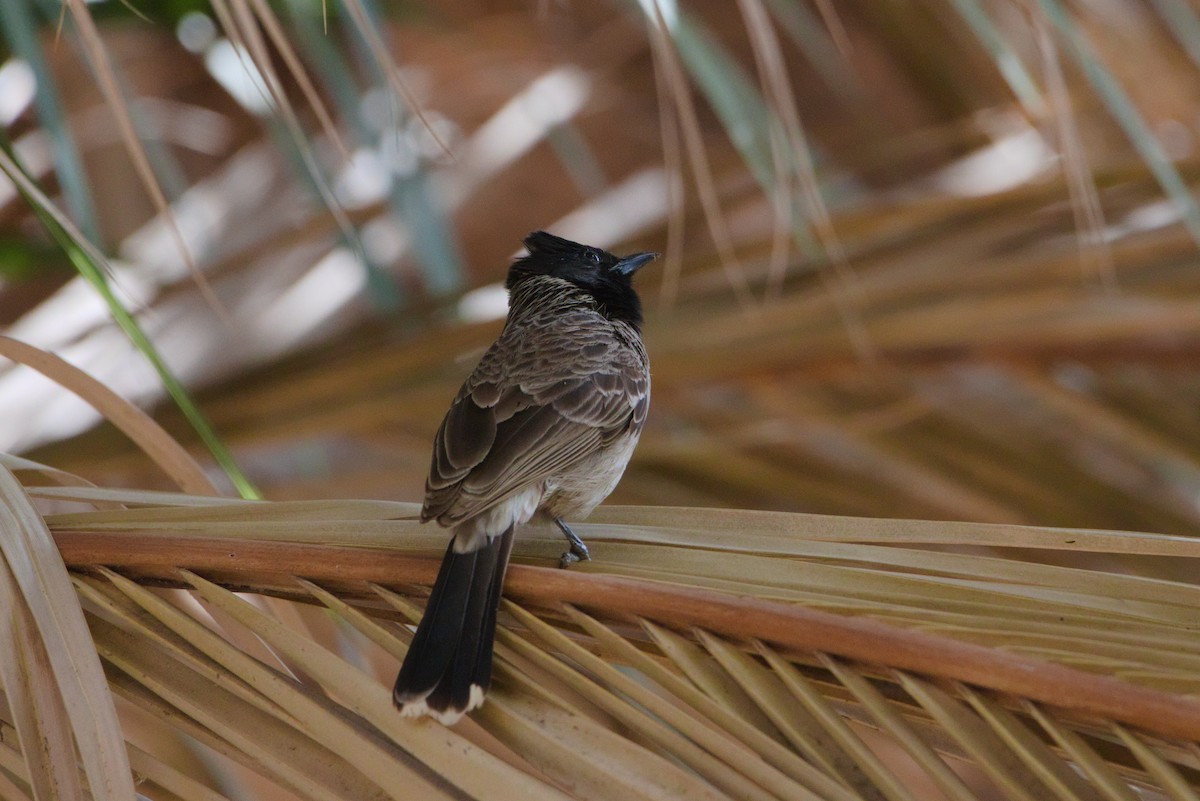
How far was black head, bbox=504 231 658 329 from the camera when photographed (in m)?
2.93

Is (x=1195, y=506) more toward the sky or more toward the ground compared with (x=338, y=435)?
more toward the ground

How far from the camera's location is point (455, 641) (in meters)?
1.61

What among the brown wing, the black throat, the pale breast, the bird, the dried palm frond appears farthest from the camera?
the black throat

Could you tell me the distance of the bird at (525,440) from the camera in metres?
1.60

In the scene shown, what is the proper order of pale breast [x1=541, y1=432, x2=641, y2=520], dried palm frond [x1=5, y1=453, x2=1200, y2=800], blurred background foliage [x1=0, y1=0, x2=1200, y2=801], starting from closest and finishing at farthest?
dried palm frond [x1=5, y1=453, x2=1200, y2=800], blurred background foliage [x1=0, y1=0, x2=1200, y2=801], pale breast [x1=541, y1=432, x2=641, y2=520]

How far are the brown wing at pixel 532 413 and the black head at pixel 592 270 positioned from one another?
Answer: 19 centimetres

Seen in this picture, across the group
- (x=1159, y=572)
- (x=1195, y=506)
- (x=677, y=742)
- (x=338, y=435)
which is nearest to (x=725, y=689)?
(x=677, y=742)

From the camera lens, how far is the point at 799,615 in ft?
4.80

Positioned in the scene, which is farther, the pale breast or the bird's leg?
the pale breast

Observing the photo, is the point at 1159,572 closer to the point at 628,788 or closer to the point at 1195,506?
the point at 1195,506

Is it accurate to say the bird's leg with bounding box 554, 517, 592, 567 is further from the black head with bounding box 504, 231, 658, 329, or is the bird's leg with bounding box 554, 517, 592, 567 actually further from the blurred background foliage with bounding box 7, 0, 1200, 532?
the black head with bounding box 504, 231, 658, 329

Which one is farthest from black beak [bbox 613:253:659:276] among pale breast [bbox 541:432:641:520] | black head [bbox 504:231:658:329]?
pale breast [bbox 541:432:641:520]

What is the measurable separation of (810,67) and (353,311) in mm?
3641

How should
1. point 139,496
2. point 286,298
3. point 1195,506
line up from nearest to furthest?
1. point 139,496
2. point 1195,506
3. point 286,298
